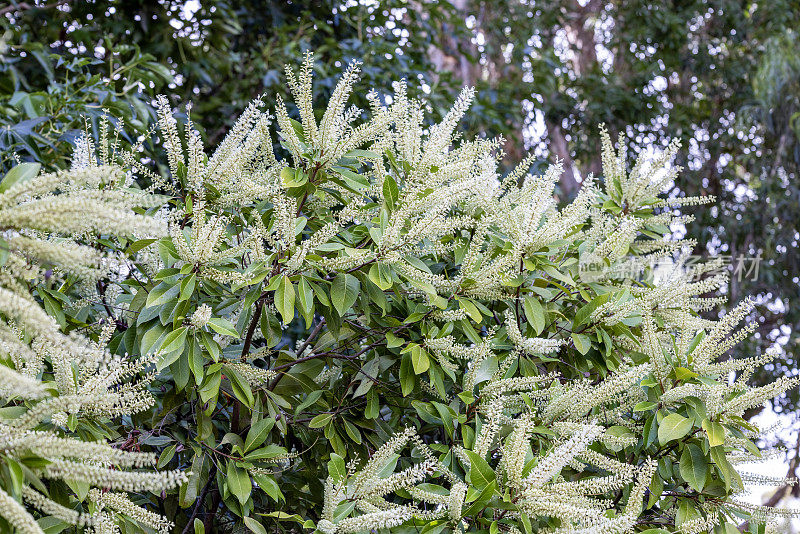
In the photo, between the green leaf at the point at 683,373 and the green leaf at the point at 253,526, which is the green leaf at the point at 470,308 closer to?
the green leaf at the point at 683,373

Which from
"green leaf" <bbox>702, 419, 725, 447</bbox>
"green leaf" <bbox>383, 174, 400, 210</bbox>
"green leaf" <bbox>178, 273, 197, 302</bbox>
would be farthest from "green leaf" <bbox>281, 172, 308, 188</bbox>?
"green leaf" <bbox>702, 419, 725, 447</bbox>

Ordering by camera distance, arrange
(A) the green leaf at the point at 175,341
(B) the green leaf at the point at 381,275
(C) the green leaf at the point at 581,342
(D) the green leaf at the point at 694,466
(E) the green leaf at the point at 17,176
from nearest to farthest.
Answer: (E) the green leaf at the point at 17,176 < (A) the green leaf at the point at 175,341 < (B) the green leaf at the point at 381,275 < (D) the green leaf at the point at 694,466 < (C) the green leaf at the point at 581,342

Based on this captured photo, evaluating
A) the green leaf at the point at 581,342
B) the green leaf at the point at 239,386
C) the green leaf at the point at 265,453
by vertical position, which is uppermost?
the green leaf at the point at 581,342

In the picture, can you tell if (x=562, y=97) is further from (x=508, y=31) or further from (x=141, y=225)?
(x=141, y=225)

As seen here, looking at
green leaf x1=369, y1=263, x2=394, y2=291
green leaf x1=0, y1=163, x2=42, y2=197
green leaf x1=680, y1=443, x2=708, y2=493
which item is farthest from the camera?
green leaf x1=680, y1=443, x2=708, y2=493

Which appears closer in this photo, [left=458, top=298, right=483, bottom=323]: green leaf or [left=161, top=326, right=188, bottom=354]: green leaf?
[left=161, top=326, right=188, bottom=354]: green leaf

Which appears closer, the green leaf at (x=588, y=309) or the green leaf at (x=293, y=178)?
the green leaf at (x=293, y=178)

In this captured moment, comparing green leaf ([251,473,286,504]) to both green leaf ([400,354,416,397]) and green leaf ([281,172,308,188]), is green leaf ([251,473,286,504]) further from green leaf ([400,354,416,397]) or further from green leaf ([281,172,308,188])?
green leaf ([281,172,308,188])

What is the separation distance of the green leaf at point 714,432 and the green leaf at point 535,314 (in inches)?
19.3

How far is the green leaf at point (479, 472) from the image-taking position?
167 centimetres

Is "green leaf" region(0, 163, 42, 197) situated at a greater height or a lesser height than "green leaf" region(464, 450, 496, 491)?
greater

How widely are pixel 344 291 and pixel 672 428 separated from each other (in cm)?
93

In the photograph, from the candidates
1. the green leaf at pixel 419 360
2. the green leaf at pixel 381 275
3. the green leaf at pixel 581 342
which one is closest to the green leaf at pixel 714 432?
the green leaf at pixel 581 342

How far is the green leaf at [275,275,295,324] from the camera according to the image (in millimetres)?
1662
